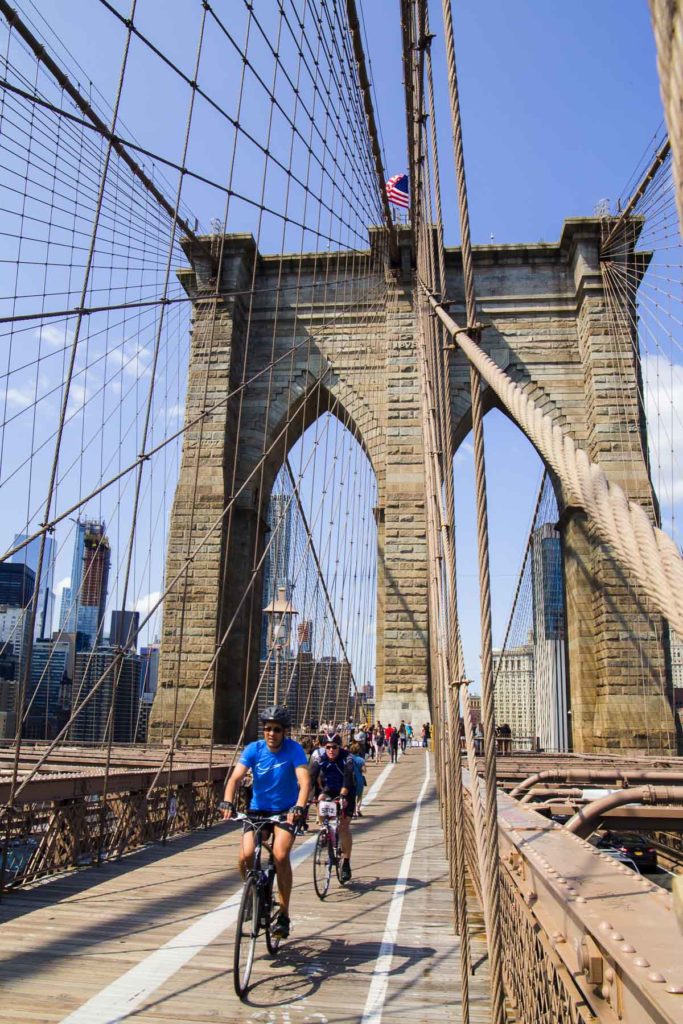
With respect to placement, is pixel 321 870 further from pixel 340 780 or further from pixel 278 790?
pixel 278 790

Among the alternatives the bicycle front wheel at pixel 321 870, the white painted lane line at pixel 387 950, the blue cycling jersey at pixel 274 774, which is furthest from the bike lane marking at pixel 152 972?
the white painted lane line at pixel 387 950

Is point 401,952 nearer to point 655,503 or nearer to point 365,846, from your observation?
point 365,846

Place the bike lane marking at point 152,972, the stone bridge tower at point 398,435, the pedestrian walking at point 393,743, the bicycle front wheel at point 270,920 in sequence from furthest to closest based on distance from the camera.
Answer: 1. the stone bridge tower at point 398,435
2. the pedestrian walking at point 393,743
3. the bicycle front wheel at point 270,920
4. the bike lane marking at point 152,972

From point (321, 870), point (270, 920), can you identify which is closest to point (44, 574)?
A: point (321, 870)

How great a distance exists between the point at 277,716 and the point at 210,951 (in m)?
0.94

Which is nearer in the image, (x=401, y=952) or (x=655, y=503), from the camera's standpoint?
(x=401, y=952)

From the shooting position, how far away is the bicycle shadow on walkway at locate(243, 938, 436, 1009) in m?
2.87

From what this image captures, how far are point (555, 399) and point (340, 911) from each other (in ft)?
46.8

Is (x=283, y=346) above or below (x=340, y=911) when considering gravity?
above

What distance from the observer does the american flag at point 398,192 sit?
18.2 meters

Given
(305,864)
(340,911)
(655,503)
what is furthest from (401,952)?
(655,503)

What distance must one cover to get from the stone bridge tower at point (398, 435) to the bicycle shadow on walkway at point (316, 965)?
1124 cm

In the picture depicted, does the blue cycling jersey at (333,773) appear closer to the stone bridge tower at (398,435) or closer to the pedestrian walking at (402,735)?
the stone bridge tower at (398,435)

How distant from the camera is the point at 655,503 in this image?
15422mm
